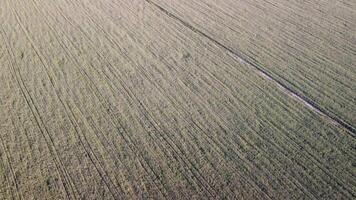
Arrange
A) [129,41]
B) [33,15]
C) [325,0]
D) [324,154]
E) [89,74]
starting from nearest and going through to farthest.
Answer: [324,154], [89,74], [129,41], [33,15], [325,0]

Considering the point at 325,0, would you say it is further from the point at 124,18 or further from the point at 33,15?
the point at 33,15

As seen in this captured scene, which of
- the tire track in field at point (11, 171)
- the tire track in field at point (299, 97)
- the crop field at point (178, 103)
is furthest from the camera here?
the tire track in field at point (299, 97)

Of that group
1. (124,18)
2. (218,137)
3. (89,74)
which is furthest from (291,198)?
(124,18)

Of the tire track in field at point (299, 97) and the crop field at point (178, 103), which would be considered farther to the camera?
the tire track in field at point (299, 97)

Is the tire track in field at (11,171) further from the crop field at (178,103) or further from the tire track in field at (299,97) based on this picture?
the tire track in field at (299,97)

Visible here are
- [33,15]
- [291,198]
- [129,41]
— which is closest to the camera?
[291,198]

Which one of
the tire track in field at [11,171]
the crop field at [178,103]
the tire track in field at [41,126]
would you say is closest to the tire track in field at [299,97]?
the crop field at [178,103]

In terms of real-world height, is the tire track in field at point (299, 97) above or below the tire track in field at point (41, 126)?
below

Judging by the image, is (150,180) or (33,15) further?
(33,15)

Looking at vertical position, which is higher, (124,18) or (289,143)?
(124,18)
